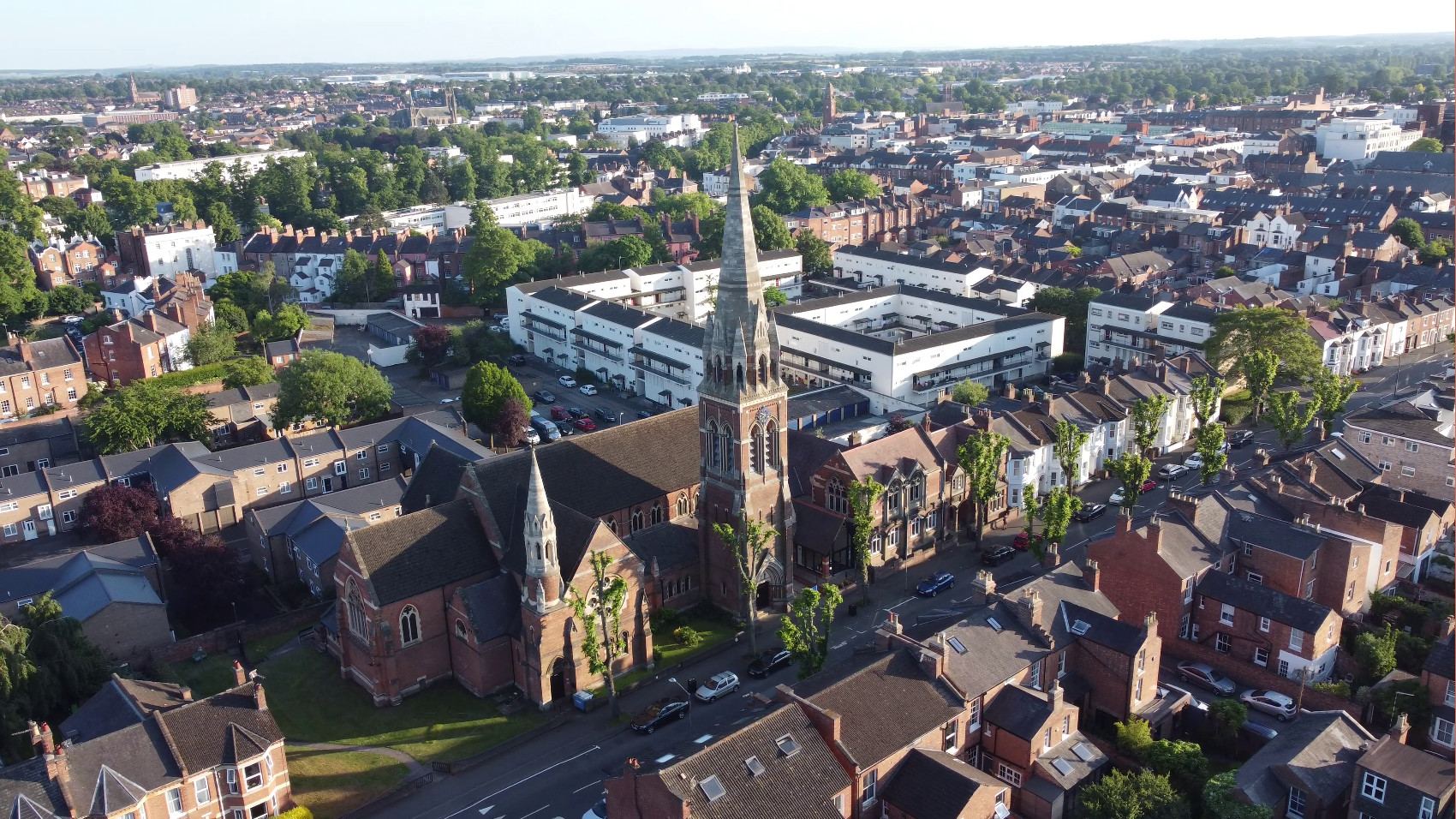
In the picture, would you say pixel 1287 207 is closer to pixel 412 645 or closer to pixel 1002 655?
pixel 1002 655

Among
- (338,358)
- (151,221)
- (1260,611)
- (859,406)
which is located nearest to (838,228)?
(859,406)

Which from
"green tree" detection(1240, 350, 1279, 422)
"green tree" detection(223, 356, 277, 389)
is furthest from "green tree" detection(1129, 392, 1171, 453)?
"green tree" detection(223, 356, 277, 389)

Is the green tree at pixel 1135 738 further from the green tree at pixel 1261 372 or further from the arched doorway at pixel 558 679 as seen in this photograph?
the green tree at pixel 1261 372

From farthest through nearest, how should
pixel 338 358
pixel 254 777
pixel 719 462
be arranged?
pixel 338 358 < pixel 719 462 < pixel 254 777

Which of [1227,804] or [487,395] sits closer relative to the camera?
[1227,804]

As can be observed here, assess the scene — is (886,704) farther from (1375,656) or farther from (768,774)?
(1375,656)

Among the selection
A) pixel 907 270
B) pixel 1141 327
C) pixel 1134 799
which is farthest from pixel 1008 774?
pixel 907 270
